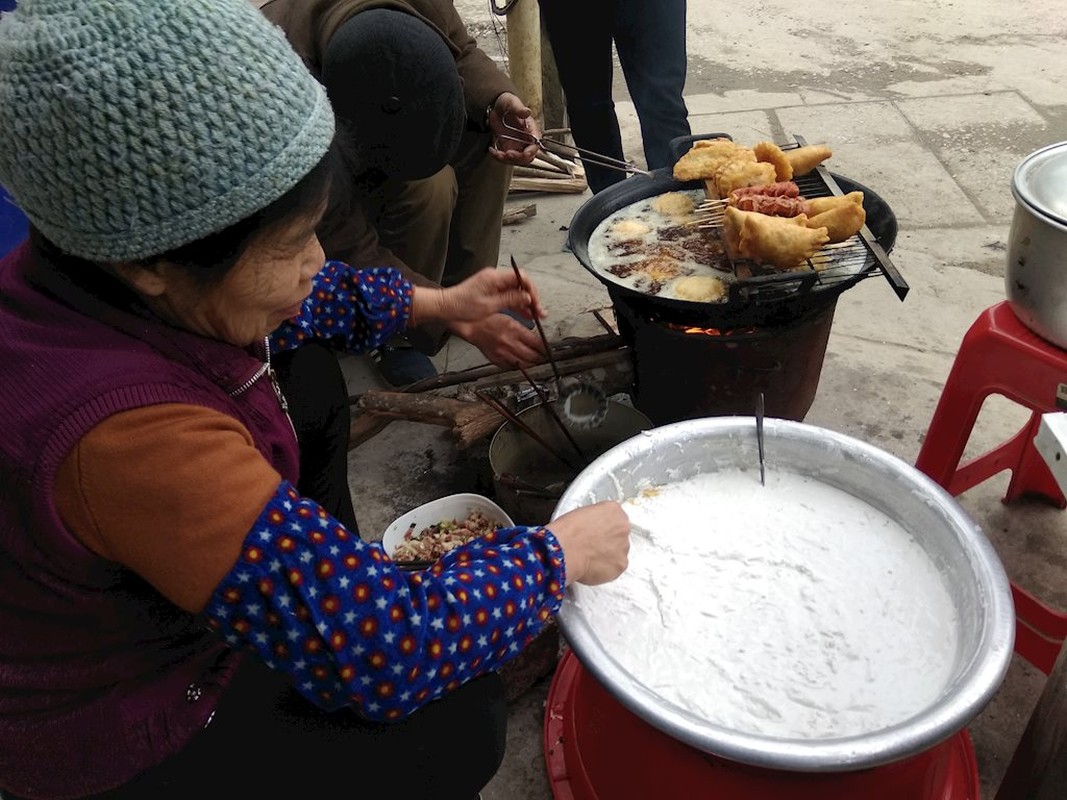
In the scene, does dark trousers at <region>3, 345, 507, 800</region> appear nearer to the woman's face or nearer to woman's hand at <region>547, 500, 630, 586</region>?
woman's hand at <region>547, 500, 630, 586</region>

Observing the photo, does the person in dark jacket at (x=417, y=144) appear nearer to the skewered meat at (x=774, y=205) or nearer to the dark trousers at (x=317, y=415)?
the dark trousers at (x=317, y=415)

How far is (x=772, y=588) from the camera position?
176 cm

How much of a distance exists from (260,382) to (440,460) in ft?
6.10

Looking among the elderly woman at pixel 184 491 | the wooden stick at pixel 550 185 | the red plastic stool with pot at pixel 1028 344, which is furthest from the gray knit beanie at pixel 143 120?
the wooden stick at pixel 550 185

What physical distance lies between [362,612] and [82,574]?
42 cm

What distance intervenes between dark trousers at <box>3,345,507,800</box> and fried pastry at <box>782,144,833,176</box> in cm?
239

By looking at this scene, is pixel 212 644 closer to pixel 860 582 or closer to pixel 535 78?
pixel 860 582

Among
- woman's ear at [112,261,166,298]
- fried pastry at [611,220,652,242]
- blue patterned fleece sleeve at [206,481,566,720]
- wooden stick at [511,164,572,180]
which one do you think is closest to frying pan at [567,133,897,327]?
fried pastry at [611,220,652,242]

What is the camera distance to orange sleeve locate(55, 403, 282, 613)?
112 cm

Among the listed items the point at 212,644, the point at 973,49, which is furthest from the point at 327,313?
the point at 973,49

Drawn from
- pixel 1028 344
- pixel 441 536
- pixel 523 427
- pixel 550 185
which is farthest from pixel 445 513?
pixel 550 185

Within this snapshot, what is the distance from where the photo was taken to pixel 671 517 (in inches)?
76.4

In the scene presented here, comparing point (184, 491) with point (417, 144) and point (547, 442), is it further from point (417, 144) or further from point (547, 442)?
point (417, 144)

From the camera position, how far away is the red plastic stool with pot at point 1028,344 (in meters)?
2.00
